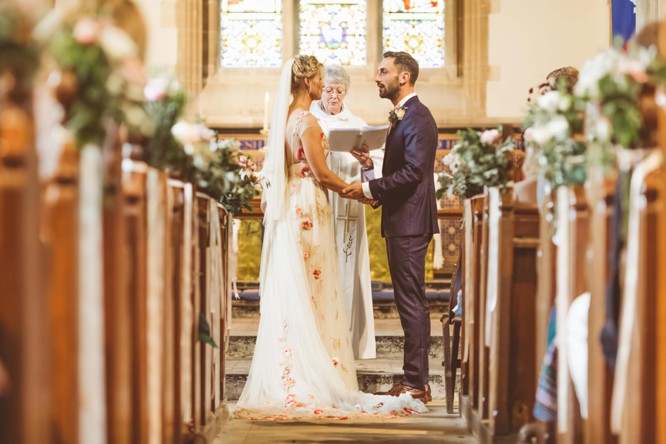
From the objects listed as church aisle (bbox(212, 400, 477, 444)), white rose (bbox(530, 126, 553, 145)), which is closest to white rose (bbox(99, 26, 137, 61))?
white rose (bbox(530, 126, 553, 145))

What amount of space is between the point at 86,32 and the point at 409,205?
3261mm

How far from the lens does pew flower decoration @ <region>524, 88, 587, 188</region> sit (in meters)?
2.77

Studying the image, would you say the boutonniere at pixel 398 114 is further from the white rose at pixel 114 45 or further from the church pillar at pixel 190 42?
the church pillar at pixel 190 42

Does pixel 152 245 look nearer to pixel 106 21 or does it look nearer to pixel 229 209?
pixel 106 21

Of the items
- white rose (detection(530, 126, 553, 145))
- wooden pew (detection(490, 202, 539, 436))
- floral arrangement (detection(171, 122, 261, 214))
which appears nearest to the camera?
white rose (detection(530, 126, 553, 145))

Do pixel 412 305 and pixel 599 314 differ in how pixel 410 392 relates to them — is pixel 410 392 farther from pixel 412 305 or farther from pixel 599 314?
pixel 599 314

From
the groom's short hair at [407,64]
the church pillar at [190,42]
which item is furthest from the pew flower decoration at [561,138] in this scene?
the church pillar at [190,42]

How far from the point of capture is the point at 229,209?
517 centimetres

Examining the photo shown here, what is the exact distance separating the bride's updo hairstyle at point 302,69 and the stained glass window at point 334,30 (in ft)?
18.5

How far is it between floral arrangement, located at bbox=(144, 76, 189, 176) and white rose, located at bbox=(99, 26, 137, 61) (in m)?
0.62

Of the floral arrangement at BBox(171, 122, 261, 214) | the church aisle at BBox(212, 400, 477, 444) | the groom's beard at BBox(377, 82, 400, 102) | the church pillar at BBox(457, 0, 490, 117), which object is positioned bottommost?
the church aisle at BBox(212, 400, 477, 444)

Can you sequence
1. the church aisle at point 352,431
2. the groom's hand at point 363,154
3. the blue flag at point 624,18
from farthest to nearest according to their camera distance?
the blue flag at point 624,18
the groom's hand at point 363,154
the church aisle at point 352,431

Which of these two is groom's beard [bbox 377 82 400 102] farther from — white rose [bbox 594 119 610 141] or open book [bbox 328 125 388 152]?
white rose [bbox 594 119 610 141]

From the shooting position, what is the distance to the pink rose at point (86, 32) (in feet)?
6.54
